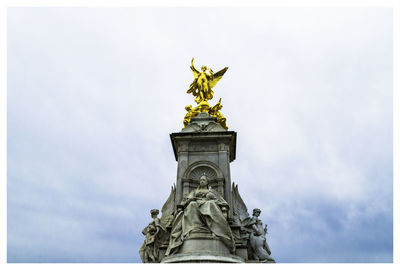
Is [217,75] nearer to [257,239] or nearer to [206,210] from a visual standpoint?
[206,210]

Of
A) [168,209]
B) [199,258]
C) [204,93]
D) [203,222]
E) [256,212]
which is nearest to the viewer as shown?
[199,258]

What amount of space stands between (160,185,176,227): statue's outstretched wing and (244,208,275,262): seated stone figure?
2.96 meters

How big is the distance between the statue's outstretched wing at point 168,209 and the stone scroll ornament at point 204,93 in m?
3.36

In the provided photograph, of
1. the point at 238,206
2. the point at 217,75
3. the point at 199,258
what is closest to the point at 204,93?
the point at 217,75

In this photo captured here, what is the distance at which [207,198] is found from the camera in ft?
41.5

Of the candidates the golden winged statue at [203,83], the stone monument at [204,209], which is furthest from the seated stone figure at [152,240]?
the golden winged statue at [203,83]

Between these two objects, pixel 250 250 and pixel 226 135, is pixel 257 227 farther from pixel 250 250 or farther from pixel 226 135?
pixel 226 135

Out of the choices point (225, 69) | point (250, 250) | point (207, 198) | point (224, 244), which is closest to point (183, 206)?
point (207, 198)

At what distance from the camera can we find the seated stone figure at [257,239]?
13.1 metres

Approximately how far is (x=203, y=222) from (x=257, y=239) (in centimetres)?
263

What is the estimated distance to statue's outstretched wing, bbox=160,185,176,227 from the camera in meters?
14.4

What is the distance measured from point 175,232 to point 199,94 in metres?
7.36

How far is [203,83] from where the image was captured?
1750 centimetres
